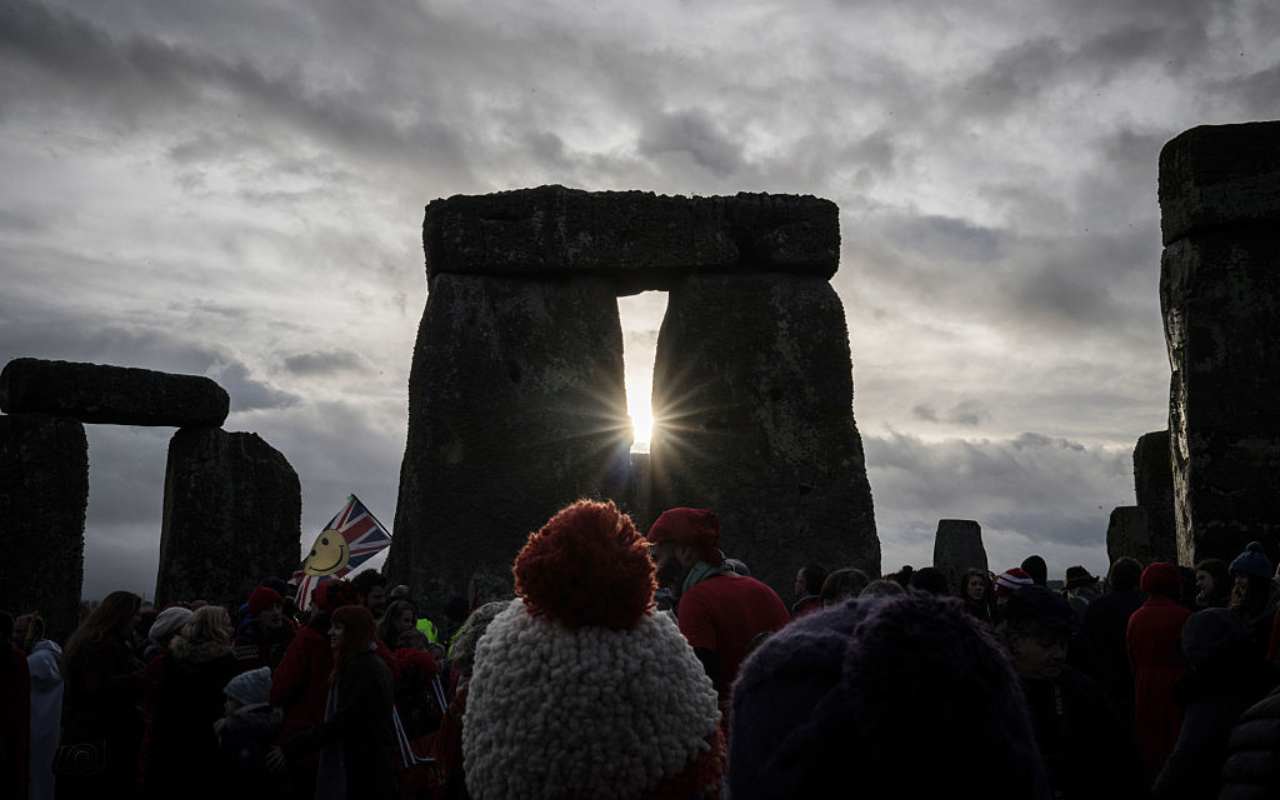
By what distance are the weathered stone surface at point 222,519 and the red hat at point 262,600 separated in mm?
6159

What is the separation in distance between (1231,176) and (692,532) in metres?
4.47

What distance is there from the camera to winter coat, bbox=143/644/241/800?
478cm

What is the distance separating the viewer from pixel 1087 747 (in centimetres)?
275

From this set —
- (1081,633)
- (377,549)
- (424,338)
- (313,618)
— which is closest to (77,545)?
(377,549)

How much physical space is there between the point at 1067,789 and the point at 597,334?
24.3 ft

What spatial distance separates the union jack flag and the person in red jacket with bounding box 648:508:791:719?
6728mm

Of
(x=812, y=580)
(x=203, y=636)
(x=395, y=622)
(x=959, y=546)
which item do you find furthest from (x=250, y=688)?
(x=959, y=546)

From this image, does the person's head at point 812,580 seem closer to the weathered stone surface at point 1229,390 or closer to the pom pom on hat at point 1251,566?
the pom pom on hat at point 1251,566

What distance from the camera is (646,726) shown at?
201 centimetres

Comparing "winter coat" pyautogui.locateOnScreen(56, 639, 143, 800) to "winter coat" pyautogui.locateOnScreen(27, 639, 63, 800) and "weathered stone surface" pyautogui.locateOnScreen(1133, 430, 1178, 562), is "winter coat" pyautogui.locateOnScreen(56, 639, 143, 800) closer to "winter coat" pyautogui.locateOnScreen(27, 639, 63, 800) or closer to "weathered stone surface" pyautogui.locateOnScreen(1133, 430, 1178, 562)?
"winter coat" pyautogui.locateOnScreen(27, 639, 63, 800)

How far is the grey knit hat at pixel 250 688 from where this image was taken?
15.5 ft

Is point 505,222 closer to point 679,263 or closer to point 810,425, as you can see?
point 679,263

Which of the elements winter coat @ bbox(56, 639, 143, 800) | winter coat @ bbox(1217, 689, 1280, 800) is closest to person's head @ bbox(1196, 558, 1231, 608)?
winter coat @ bbox(1217, 689, 1280, 800)

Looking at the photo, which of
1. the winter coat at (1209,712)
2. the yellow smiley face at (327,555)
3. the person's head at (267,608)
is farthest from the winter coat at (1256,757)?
the yellow smiley face at (327,555)
